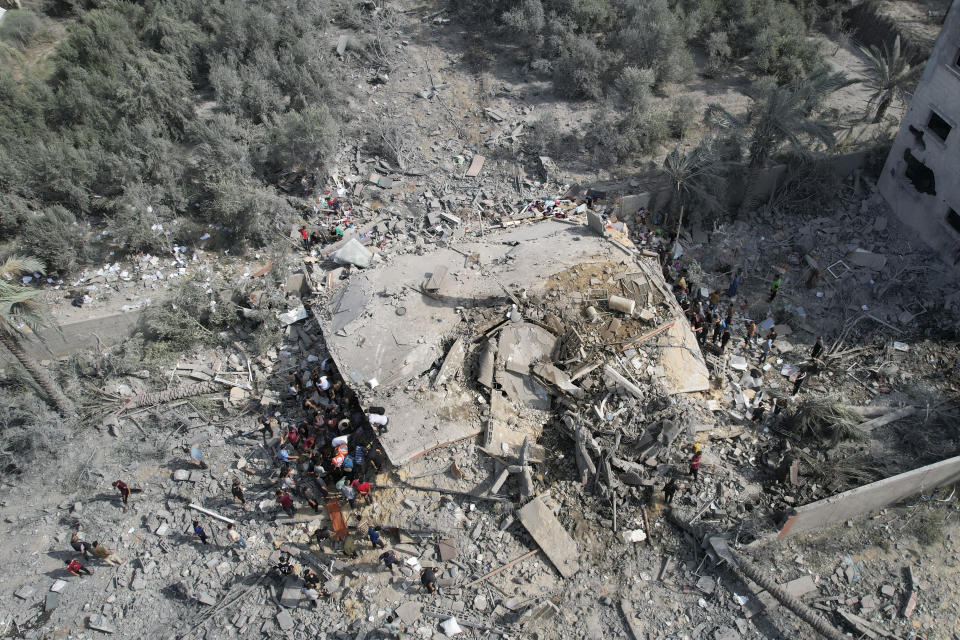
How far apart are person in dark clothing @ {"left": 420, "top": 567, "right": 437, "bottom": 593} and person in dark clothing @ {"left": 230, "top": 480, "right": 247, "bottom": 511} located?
10.5ft

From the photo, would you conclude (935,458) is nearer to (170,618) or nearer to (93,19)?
(170,618)

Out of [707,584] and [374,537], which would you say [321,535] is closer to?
[374,537]

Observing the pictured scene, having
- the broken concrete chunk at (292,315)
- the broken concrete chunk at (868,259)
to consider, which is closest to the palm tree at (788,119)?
the broken concrete chunk at (868,259)

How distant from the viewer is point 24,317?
343 inches

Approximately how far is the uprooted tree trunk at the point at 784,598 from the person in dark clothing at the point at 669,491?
3.66 feet

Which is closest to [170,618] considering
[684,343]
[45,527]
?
[45,527]

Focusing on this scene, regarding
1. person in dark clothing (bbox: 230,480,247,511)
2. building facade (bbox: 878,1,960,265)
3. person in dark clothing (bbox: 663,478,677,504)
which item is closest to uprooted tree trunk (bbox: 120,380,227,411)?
person in dark clothing (bbox: 230,480,247,511)

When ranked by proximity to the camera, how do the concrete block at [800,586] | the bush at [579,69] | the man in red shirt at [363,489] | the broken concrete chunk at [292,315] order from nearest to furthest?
the concrete block at [800,586] < the man in red shirt at [363,489] < the broken concrete chunk at [292,315] < the bush at [579,69]

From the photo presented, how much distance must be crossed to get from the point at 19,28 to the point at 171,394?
14109 mm

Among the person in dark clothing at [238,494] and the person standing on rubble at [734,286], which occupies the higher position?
the person standing on rubble at [734,286]

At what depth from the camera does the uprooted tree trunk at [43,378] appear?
9320 mm

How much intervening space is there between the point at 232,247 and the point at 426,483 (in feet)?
23.9

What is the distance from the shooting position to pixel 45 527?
9.20 meters

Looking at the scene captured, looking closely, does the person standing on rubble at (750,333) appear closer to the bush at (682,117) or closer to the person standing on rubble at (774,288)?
the person standing on rubble at (774,288)
